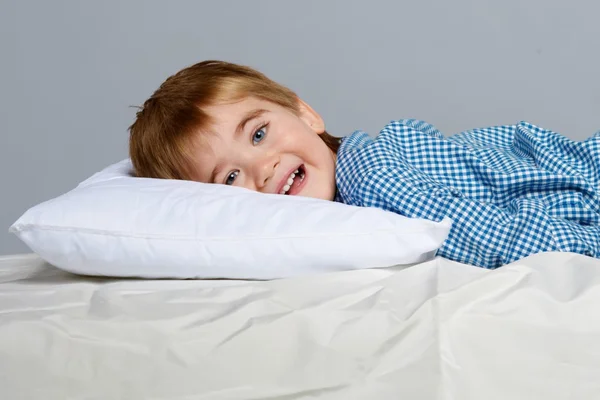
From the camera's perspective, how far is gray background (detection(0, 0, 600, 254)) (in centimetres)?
268

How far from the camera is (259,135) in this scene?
1634 mm

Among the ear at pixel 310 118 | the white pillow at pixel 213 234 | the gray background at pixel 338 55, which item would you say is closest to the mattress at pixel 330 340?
the white pillow at pixel 213 234

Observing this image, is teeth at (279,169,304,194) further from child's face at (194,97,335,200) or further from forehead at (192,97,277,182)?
forehead at (192,97,277,182)

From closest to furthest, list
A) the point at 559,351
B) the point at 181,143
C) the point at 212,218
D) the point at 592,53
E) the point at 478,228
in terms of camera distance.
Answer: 1. the point at 559,351
2. the point at 212,218
3. the point at 478,228
4. the point at 181,143
5. the point at 592,53

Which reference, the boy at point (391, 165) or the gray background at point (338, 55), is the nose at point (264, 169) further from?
the gray background at point (338, 55)

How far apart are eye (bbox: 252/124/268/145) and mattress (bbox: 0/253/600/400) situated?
0.51 meters

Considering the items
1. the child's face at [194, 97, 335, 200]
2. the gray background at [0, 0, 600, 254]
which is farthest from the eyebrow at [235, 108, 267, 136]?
the gray background at [0, 0, 600, 254]

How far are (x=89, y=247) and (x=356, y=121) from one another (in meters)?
1.62

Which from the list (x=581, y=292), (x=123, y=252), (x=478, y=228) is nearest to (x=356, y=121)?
(x=478, y=228)

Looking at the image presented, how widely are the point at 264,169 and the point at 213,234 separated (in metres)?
0.34

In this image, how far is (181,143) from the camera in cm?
162

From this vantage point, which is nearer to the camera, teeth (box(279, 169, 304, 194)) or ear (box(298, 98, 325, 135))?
teeth (box(279, 169, 304, 194))

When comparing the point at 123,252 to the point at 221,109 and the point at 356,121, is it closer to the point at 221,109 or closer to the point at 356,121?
the point at 221,109

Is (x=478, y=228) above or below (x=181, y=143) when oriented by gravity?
below
